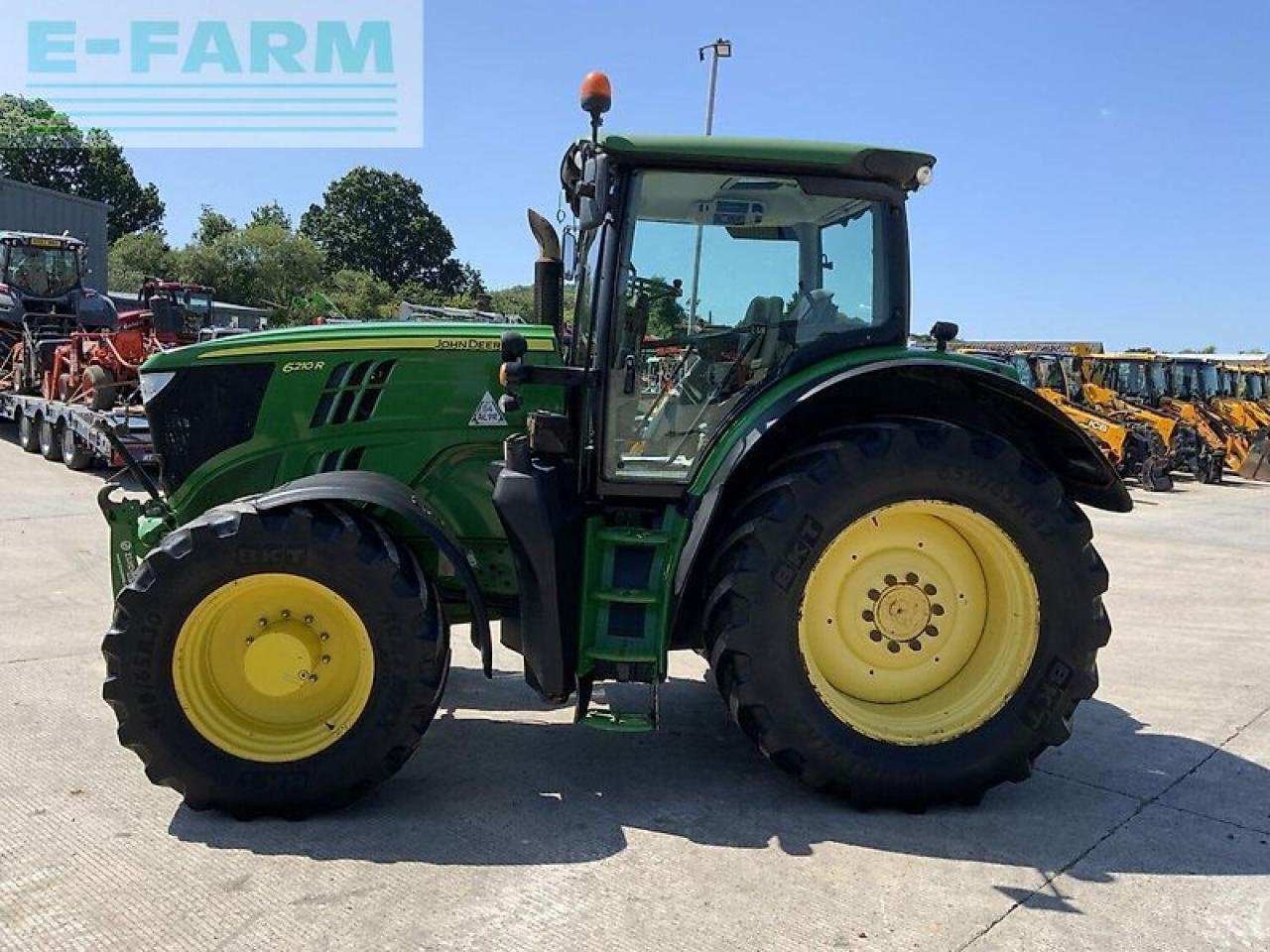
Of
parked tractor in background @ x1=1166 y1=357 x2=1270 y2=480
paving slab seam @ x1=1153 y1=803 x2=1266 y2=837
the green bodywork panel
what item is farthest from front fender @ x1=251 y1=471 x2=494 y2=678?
parked tractor in background @ x1=1166 y1=357 x2=1270 y2=480

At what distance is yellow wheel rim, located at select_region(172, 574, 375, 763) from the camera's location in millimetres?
3508

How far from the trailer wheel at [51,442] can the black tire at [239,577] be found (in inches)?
473

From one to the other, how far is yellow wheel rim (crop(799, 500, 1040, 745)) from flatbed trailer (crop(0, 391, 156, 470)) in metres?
8.92

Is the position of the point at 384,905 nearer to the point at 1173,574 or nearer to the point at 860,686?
the point at 860,686

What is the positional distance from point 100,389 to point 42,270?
7.99 m

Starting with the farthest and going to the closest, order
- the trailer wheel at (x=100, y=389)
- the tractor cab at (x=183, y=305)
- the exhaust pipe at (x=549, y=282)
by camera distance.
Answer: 1. the tractor cab at (x=183, y=305)
2. the trailer wheel at (x=100, y=389)
3. the exhaust pipe at (x=549, y=282)

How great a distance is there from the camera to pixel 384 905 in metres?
2.94

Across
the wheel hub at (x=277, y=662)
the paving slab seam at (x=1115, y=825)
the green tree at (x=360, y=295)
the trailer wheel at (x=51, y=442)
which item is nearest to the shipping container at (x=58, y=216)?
the green tree at (x=360, y=295)

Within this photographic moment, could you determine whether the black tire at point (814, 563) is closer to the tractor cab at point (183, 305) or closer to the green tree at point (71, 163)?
the tractor cab at point (183, 305)

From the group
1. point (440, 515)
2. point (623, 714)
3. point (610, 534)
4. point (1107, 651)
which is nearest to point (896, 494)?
point (610, 534)

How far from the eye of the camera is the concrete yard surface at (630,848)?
2861 millimetres

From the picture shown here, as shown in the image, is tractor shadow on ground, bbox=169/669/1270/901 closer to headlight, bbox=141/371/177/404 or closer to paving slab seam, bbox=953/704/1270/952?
paving slab seam, bbox=953/704/1270/952

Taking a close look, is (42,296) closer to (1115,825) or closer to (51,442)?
(51,442)

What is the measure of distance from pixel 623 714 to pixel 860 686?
3.05 feet
